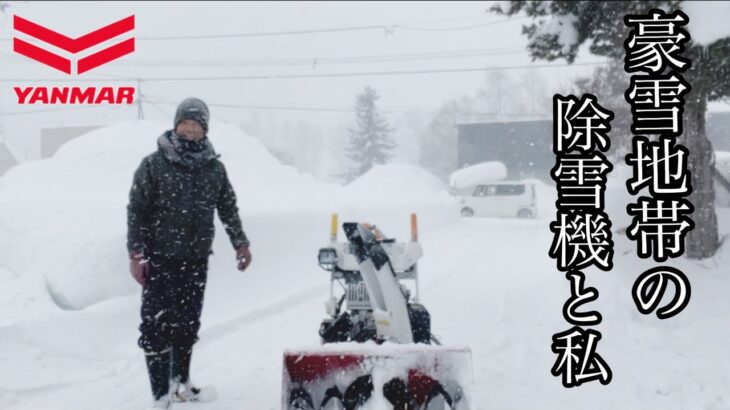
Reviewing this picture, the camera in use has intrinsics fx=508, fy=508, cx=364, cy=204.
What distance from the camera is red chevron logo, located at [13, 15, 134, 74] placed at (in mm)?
4906

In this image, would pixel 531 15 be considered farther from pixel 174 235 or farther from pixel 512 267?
pixel 512 267

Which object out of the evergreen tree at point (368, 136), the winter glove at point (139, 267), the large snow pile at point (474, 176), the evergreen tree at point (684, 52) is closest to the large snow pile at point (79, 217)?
the winter glove at point (139, 267)

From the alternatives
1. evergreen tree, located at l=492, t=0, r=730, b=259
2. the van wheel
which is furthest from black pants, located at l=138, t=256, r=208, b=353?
the van wheel

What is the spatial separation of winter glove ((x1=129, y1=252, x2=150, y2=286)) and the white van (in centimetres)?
2081

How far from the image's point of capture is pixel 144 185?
3.35m

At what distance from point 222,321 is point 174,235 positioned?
8.74ft

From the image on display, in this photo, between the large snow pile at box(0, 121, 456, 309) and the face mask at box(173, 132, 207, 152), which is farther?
the large snow pile at box(0, 121, 456, 309)

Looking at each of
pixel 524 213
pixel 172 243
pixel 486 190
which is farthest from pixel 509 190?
pixel 172 243

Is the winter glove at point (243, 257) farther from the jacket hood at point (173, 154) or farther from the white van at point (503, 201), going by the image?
the white van at point (503, 201)

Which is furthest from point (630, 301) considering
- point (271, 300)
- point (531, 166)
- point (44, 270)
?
point (531, 166)

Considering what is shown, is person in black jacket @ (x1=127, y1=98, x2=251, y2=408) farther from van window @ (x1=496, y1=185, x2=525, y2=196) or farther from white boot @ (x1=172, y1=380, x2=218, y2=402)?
van window @ (x1=496, y1=185, x2=525, y2=196)

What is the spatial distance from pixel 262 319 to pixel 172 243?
2961 millimetres

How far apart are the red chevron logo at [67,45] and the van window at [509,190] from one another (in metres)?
19.0

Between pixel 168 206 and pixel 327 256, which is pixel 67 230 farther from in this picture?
pixel 327 256
